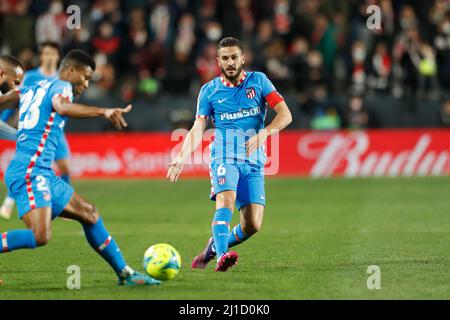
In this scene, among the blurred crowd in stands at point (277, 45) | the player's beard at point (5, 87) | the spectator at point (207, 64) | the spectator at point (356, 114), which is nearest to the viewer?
the player's beard at point (5, 87)

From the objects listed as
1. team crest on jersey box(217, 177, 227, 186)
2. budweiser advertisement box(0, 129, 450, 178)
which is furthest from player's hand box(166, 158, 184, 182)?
budweiser advertisement box(0, 129, 450, 178)

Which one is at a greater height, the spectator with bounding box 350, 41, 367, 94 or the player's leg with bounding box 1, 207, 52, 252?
the spectator with bounding box 350, 41, 367, 94

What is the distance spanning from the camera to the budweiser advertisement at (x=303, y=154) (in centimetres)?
2017

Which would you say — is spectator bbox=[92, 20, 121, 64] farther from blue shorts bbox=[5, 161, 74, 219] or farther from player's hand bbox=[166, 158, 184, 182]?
blue shorts bbox=[5, 161, 74, 219]

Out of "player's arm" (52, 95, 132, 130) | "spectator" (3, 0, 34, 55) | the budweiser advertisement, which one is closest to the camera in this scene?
"player's arm" (52, 95, 132, 130)

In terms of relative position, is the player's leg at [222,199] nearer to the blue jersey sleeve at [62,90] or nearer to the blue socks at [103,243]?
the blue socks at [103,243]

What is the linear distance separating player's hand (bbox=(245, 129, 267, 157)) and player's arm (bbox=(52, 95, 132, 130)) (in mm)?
1385

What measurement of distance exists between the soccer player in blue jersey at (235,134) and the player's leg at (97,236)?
3.62 ft

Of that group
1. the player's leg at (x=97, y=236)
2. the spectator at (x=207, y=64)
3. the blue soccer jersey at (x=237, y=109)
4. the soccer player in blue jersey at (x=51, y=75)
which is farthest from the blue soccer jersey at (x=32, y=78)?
the spectator at (x=207, y=64)

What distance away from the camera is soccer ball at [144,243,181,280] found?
8.00 m

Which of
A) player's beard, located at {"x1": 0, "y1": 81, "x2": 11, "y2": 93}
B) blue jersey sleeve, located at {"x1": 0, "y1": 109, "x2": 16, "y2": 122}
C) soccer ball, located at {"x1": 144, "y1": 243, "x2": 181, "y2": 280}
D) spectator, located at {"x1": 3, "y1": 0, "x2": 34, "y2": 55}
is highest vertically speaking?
spectator, located at {"x1": 3, "y1": 0, "x2": 34, "y2": 55}

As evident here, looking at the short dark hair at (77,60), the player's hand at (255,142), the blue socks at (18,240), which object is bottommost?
the blue socks at (18,240)

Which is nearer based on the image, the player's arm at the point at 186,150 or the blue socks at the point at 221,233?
the player's arm at the point at 186,150
